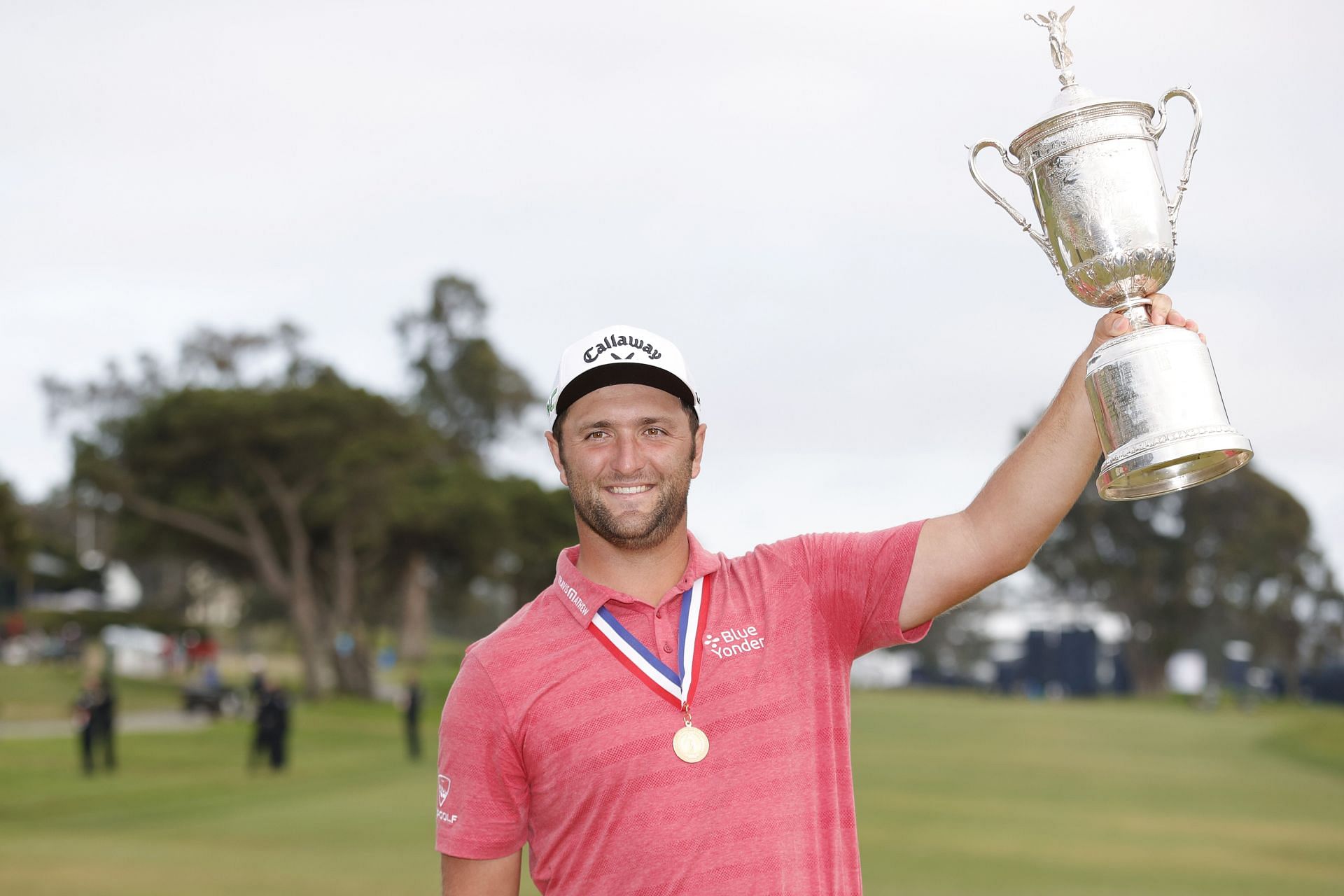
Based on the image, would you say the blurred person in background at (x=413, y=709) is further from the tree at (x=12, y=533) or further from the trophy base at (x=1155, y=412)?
the tree at (x=12, y=533)

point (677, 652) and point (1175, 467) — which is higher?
point (1175, 467)

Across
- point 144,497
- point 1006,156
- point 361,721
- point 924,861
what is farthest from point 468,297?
point 1006,156

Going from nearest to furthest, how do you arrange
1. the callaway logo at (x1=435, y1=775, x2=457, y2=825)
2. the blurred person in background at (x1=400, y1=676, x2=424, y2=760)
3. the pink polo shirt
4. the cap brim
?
the pink polo shirt
the callaway logo at (x1=435, y1=775, x2=457, y2=825)
the cap brim
the blurred person in background at (x1=400, y1=676, x2=424, y2=760)

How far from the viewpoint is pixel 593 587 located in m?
3.40

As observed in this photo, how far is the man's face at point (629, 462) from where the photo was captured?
3352 millimetres

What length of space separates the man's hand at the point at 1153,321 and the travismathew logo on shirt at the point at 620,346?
36.9 inches

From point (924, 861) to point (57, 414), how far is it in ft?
176

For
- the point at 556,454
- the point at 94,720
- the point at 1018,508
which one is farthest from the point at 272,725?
the point at 1018,508

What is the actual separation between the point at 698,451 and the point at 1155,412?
3.29ft

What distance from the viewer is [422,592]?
232ft

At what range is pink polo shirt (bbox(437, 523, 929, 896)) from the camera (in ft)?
10.1

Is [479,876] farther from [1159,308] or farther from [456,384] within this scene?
[456,384]

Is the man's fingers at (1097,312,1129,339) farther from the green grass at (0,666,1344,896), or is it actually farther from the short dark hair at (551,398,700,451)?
the green grass at (0,666,1344,896)

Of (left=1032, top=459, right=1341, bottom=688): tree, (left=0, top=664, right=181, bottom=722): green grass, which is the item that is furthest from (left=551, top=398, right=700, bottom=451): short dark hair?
(left=1032, top=459, right=1341, bottom=688): tree
